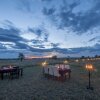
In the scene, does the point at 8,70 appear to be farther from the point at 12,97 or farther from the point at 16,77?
the point at 12,97

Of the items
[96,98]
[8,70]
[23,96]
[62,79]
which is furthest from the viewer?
[8,70]

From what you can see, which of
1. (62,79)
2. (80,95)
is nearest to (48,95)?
(80,95)

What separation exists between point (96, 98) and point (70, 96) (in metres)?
1.71

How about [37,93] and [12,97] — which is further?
[37,93]

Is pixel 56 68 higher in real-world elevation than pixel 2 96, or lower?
higher

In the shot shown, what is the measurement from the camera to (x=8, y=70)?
2084 cm

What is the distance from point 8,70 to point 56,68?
580 centimetres

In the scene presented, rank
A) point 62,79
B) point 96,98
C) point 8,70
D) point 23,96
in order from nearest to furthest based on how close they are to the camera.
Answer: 1. point 96,98
2. point 23,96
3. point 62,79
4. point 8,70

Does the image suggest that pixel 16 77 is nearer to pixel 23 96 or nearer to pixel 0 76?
pixel 0 76

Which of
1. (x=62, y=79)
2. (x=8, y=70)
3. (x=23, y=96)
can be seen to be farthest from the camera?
(x=8, y=70)

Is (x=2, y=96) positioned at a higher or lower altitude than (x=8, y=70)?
lower

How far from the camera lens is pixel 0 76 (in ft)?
71.0

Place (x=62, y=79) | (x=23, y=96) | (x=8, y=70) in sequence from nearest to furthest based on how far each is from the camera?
(x=23, y=96) → (x=62, y=79) → (x=8, y=70)

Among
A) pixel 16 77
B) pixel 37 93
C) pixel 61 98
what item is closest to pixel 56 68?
pixel 16 77
